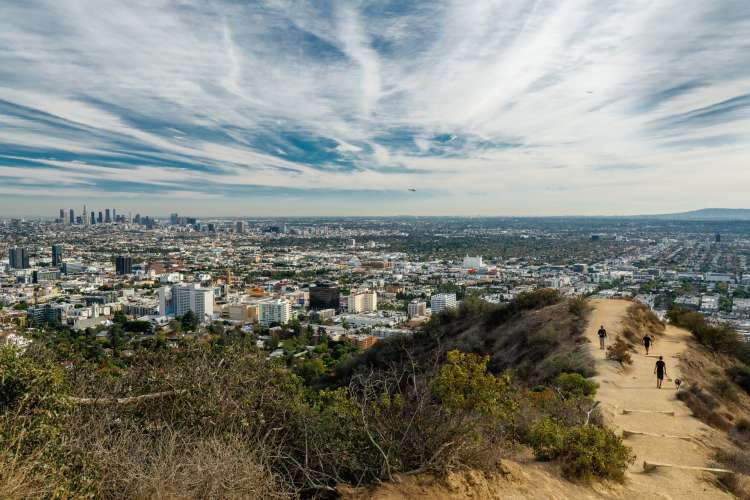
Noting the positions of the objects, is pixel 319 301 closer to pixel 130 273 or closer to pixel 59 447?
pixel 130 273

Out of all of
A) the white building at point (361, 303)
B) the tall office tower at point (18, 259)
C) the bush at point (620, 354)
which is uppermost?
the bush at point (620, 354)

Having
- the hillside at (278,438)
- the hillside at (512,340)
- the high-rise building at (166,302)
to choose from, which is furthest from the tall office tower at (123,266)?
the hillside at (278,438)

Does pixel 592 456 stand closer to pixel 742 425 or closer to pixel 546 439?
pixel 546 439

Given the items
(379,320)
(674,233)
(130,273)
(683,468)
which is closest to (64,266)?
(130,273)

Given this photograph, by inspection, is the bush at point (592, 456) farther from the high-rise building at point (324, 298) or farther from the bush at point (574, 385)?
Result: the high-rise building at point (324, 298)

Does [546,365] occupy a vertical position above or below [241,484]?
below

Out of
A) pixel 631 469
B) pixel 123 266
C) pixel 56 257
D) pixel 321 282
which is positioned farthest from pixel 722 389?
pixel 56 257

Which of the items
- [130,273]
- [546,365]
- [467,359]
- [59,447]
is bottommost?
[130,273]

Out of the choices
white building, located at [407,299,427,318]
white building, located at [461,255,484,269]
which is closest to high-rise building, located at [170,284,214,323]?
white building, located at [407,299,427,318]
